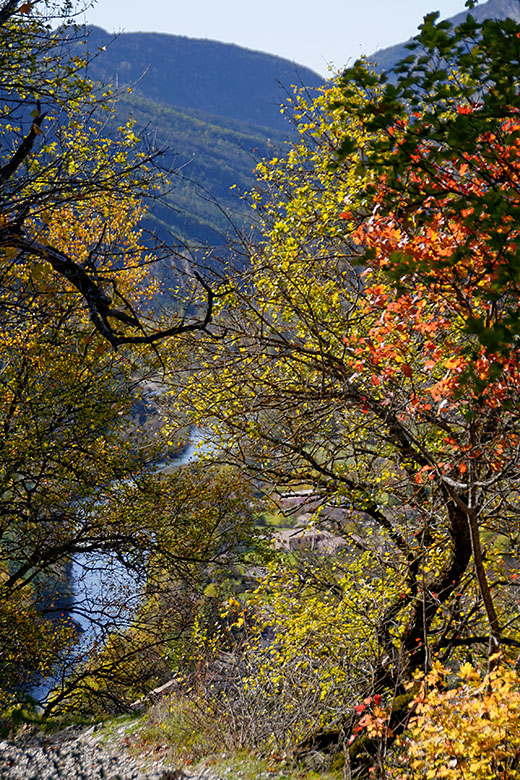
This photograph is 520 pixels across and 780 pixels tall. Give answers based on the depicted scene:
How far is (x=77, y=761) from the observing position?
8969 mm

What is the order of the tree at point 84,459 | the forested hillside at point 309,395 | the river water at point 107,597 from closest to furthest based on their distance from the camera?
the forested hillside at point 309,395
the tree at point 84,459
the river water at point 107,597

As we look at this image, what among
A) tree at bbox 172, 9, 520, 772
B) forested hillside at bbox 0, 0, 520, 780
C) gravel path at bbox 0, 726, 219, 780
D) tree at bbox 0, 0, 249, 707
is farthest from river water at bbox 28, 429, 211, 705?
gravel path at bbox 0, 726, 219, 780

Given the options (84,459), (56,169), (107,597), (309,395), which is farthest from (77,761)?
(56,169)

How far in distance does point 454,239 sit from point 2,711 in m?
13.3

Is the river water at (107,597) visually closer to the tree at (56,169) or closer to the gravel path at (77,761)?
the gravel path at (77,761)

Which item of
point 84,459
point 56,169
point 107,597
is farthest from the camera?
point 107,597

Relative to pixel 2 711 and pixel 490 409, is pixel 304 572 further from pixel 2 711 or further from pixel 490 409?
pixel 2 711

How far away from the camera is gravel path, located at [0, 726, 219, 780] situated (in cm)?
777

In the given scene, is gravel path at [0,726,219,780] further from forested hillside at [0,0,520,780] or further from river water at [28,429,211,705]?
river water at [28,429,211,705]

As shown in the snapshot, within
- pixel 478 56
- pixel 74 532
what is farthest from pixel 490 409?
pixel 74 532

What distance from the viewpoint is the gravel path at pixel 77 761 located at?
25.5 ft

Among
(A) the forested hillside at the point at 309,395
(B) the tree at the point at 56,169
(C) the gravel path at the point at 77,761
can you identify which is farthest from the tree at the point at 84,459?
(C) the gravel path at the point at 77,761

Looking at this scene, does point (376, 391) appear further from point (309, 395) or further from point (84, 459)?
point (84, 459)

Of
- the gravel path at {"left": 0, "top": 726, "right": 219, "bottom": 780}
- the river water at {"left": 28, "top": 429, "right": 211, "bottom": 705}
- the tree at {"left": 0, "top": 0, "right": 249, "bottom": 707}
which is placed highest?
the tree at {"left": 0, "top": 0, "right": 249, "bottom": 707}
